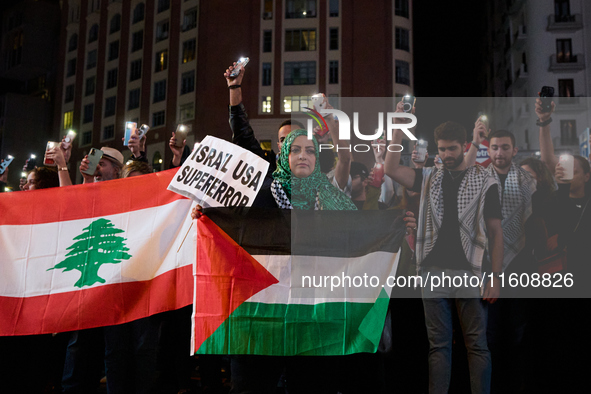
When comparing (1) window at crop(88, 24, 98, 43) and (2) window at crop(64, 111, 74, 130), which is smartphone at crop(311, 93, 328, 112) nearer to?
(2) window at crop(64, 111, 74, 130)

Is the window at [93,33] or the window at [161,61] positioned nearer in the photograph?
the window at [161,61]

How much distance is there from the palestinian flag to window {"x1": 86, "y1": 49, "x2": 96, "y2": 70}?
42.0m

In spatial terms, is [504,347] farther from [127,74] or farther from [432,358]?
[127,74]

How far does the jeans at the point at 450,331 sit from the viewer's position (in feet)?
14.0

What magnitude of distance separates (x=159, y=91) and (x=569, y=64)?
85.3 feet

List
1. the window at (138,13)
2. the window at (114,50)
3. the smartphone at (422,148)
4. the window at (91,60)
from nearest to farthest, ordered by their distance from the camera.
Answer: the smartphone at (422,148), the window at (138,13), the window at (114,50), the window at (91,60)

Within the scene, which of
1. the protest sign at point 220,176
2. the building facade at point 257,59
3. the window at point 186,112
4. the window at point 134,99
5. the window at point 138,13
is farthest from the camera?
the window at point 138,13

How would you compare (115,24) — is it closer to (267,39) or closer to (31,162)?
(267,39)

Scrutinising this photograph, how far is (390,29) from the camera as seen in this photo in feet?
112

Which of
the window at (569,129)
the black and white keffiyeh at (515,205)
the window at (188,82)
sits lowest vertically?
the black and white keffiyeh at (515,205)

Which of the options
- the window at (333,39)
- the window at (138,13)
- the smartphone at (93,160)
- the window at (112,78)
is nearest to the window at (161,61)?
the window at (138,13)

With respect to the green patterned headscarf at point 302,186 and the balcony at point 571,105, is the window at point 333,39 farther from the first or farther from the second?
the green patterned headscarf at point 302,186

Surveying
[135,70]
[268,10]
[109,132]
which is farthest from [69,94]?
[268,10]

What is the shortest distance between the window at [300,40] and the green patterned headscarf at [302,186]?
32.1 metres
